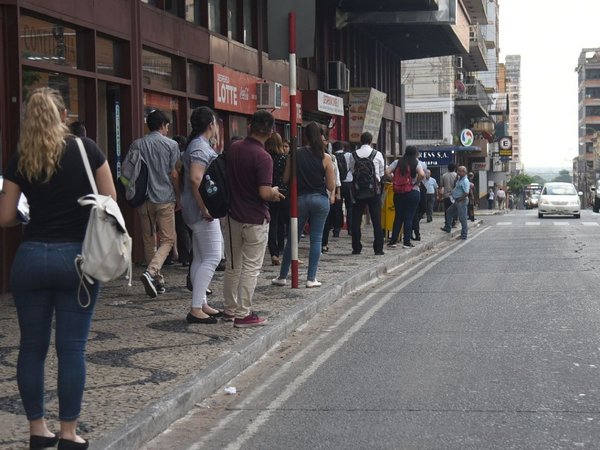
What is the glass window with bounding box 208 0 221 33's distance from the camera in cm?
1773

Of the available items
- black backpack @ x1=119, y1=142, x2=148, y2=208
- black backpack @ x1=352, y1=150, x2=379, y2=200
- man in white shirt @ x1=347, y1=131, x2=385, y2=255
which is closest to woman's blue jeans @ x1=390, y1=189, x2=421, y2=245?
man in white shirt @ x1=347, y1=131, x2=385, y2=255

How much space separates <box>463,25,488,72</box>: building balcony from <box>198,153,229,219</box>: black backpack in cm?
4717

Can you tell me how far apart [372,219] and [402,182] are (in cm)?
151

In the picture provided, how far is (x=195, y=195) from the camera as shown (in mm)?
8602

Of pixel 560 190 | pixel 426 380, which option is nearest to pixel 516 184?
pixel 560 190

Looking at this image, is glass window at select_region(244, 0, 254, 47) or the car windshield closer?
glass window at select_region(244, 0, 254, 47)

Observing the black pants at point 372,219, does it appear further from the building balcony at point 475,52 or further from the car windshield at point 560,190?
the building balcony at point 475,52

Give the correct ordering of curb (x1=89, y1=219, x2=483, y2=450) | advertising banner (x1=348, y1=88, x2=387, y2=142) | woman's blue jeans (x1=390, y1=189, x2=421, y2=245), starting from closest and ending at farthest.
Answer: curb (x1=89, y1=219, x2=483, y2=450) < woman's blue jeans (x1=390, y1=189, x2=421, y2=245) < advertising banner (x1=348, y1=88, x2=387, y2=142)

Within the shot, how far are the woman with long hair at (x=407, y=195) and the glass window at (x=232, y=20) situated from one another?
390cm

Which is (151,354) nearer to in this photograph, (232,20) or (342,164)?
(342,164)

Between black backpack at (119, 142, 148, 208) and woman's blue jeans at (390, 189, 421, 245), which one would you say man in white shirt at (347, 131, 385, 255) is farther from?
black backpack at (119, 142, 148, 208)

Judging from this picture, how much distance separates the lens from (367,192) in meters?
15.7

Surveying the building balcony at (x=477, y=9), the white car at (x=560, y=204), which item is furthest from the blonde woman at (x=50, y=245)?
the building balcony at (x=477, y=9)

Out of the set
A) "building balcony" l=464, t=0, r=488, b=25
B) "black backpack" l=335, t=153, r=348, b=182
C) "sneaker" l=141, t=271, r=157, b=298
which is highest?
"building balcony" l=464, t=0, r=488, b=25
